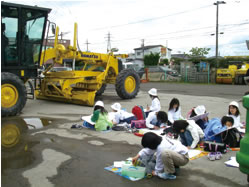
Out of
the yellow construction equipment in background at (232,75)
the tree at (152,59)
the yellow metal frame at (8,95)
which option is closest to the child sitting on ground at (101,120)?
the yellow metal frame at (8,95)

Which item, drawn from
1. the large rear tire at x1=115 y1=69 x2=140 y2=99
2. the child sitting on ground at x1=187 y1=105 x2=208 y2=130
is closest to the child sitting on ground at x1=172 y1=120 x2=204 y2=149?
the child sitting on ground at x1=187 y1=105 x2=208 y2=130

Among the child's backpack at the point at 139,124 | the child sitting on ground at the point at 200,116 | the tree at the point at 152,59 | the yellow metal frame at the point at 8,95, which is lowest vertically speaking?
the child's backpack at the point at 139,124

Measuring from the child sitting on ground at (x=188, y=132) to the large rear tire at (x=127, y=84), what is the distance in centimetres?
701

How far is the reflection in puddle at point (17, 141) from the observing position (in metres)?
4.61

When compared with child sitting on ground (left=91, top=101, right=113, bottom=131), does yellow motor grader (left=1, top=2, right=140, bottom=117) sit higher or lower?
higher

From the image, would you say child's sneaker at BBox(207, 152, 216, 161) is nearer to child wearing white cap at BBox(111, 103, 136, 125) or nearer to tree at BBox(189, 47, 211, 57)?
child wearing white cap at BBox(111, 103, 136, 125)

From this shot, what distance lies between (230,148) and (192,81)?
23987 mm

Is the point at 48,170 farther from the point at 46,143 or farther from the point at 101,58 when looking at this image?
the point at 101,58

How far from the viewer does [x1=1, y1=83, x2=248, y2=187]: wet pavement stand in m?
3.83

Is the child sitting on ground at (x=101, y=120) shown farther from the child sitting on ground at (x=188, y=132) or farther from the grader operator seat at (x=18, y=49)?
the grader operator seat at (x=18, y=49)

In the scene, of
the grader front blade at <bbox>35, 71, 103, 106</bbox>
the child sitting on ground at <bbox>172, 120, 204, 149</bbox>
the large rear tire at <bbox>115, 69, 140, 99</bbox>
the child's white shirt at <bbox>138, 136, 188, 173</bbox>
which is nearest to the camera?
the child's white shirt at <bbox>138, 136, 188, 173</bbox>

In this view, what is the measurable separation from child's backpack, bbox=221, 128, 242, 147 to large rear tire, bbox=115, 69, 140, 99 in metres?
7.24

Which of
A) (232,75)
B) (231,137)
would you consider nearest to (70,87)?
(231,137)

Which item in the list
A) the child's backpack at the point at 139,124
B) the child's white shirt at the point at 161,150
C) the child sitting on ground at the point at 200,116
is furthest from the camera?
the child's backpack at the point at 139,124
